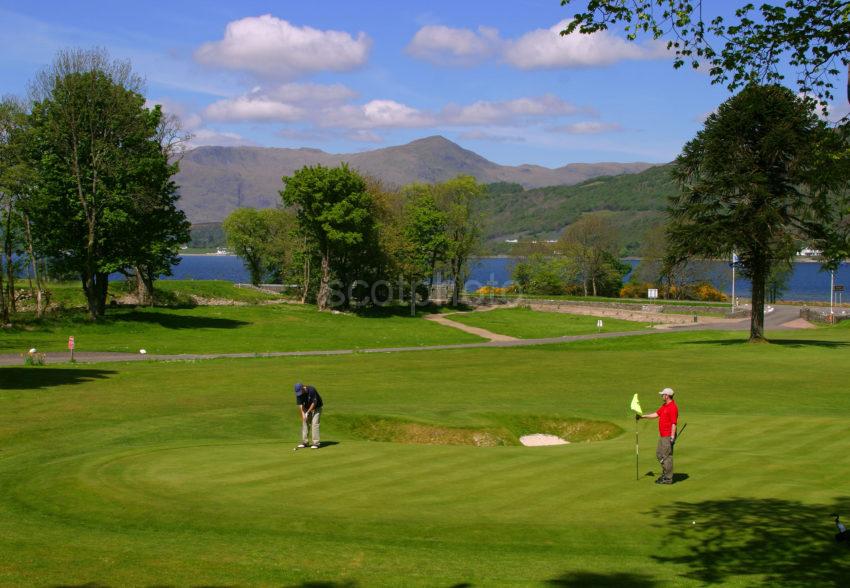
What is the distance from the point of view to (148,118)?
7175 centimetres

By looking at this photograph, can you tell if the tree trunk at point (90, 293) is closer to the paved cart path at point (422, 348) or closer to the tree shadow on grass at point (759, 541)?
the paved cart path at point (422, 348)

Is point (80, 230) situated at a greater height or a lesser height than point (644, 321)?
greater

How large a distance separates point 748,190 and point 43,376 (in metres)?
49.7

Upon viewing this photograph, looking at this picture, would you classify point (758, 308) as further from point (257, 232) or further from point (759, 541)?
point (257, 232)

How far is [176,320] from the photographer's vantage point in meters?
74.4

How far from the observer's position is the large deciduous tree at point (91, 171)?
65.1 metres

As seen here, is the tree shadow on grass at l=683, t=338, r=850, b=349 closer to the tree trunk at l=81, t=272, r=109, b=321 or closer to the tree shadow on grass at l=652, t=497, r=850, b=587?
the tree shadow on grass at l=652, t=497, r=850, b=587

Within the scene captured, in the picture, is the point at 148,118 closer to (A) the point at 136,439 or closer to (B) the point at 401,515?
(A) the point at 136,439

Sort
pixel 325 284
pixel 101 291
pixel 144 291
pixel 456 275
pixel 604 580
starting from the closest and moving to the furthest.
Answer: pixel 604 580 → pixel 101 291 → pixel 144 291 → pixel 325 284 → pixel 456 275

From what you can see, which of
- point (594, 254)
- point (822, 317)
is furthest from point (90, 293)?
point (594, 254)

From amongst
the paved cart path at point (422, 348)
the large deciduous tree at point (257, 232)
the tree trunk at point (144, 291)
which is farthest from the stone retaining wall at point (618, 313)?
the tree trunk at point (144, 291)

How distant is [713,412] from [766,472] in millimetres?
12982

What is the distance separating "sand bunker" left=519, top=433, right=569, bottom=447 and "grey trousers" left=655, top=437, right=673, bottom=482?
10.2 meters

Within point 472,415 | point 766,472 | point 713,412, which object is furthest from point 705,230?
point 766,472
